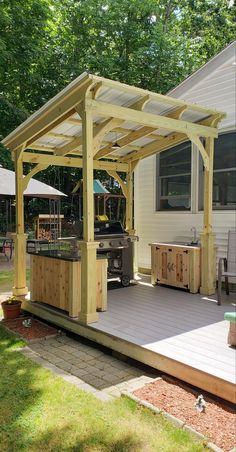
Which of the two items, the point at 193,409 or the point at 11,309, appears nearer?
the point at 193,409

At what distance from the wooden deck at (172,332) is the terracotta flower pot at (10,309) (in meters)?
0.21

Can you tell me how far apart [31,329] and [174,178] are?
148 inches

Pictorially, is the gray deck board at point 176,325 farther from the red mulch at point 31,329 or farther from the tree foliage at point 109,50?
the tree foliage at point 109,50

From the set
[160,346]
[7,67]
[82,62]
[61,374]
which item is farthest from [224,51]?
[82,62]

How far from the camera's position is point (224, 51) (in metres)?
5.74

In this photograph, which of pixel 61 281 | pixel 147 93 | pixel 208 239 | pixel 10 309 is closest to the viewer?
pixel 147 93

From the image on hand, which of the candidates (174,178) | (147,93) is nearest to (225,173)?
(174,178)

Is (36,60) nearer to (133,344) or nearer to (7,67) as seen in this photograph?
(7,67)

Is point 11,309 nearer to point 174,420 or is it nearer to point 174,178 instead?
point 174,420

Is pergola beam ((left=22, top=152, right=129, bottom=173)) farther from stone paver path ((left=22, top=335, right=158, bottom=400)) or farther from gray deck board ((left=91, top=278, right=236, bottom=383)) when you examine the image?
stone paver path ((left=22, top=335, right=158, bottom=400))

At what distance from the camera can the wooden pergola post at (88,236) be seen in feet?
13.0

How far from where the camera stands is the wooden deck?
9.66ft

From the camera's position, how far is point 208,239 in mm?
5418

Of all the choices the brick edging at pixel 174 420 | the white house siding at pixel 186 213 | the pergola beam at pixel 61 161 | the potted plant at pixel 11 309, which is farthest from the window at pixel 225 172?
the brick edging at pixel 174 420
